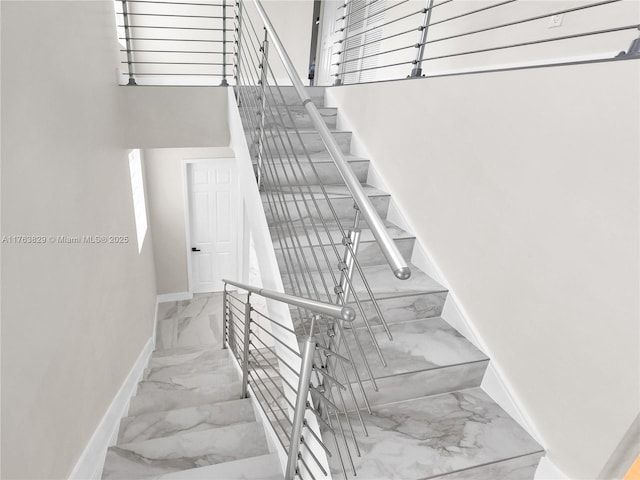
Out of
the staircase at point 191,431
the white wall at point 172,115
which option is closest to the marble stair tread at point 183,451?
the staircase at point 191,431

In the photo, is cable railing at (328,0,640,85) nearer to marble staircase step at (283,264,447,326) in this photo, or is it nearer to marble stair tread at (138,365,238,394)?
marble staircase step at (283,264,447,326)

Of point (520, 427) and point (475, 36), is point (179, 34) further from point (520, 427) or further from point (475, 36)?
point (520, 427)

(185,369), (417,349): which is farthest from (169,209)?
(417,349)

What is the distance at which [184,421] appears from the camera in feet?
8.06

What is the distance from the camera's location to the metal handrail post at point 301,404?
124cm

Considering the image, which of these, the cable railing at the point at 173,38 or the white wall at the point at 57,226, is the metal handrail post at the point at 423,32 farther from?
the cable railing at the point at 173,38

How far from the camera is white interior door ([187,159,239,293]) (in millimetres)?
5363

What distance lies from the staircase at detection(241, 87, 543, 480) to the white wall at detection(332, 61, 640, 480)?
15 centimetres

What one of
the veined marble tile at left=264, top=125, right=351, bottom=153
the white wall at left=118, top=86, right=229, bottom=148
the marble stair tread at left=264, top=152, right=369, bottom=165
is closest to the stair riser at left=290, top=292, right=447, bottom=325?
the marble stair tread at left=264, top=152, right=369, bottom=165

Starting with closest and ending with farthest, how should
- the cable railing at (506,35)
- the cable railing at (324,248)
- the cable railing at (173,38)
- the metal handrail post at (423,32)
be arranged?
the cable railing at (324,248) < the cable railing at (506,35) < the metal handrail post at (423,32) < the cable railing at (173,38)

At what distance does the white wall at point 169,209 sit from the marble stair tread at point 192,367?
6.74 ft

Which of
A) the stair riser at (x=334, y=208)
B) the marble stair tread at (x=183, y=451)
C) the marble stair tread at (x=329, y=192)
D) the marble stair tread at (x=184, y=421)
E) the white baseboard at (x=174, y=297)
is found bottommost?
the white baseboard at (x=174, y=297)

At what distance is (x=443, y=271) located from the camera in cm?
210

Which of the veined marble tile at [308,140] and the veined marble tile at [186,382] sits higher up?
the veined marble tile at [308,140]
